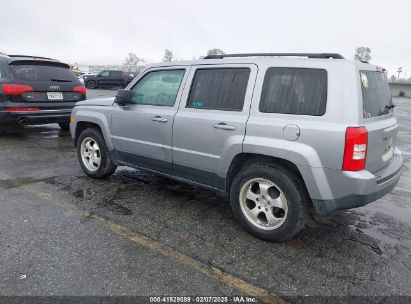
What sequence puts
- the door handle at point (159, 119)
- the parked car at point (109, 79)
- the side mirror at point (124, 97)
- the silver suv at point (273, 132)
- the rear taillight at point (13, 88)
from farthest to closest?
the parked car at point (109, 79), the rear taillight at point (13, 88), the side mirror at point (124, 97), the door handle at point (159, 119), the silver suv at point (273, 132)

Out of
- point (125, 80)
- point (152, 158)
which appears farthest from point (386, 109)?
point (125, 80)

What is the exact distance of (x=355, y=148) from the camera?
280 centimetres

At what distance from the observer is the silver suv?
2.88 m

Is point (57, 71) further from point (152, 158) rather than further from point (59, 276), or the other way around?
point (59, 276)

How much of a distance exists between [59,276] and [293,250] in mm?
2041

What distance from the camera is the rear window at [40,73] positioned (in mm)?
6916

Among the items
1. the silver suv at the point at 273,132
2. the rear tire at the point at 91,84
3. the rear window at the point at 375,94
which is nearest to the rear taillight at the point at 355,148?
the silver suv at the point at 273,132

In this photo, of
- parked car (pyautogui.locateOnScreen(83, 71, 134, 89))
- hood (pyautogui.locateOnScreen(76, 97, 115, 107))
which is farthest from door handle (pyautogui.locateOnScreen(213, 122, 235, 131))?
parked car (pyautogui.locateOnScreen(83, 71, 134, 89))

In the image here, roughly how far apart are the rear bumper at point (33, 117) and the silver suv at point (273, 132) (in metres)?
3.56

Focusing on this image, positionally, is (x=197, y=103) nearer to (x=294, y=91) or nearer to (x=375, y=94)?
(x=294, y=91)

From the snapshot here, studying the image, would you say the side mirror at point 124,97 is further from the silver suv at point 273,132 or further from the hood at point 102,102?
the hood at point 102,102

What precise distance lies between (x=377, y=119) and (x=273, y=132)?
0.97 metres

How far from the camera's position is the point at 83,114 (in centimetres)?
504

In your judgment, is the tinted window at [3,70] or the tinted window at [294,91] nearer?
the tinted window at [294,91]
